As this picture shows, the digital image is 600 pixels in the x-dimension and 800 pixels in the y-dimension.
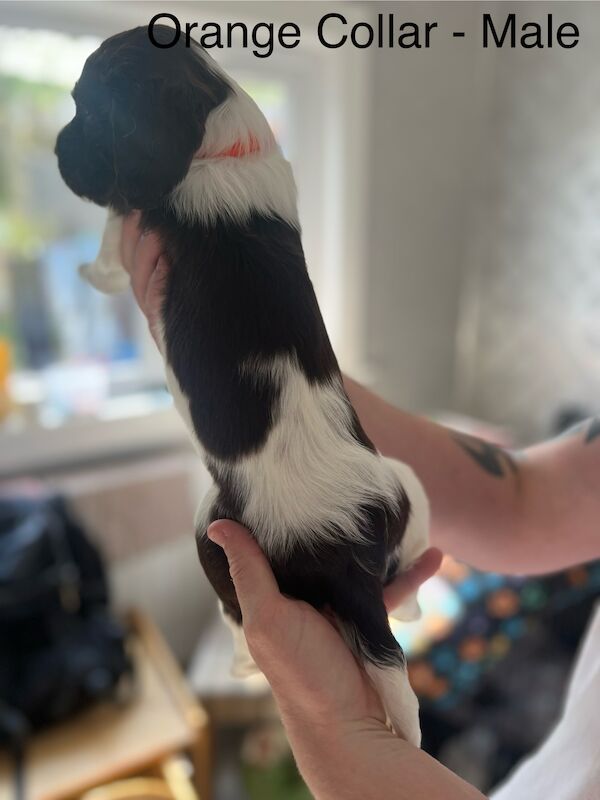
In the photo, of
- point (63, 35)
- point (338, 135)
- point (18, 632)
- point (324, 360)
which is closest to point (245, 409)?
point (324, 360)

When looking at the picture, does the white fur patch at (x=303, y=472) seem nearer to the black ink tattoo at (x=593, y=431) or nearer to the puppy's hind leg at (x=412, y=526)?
the puppy's hind leg at (x=412, y=526)

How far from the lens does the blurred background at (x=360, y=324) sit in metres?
1.55

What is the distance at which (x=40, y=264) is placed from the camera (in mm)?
1796

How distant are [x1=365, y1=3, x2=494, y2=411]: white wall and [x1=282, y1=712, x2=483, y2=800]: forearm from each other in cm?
172

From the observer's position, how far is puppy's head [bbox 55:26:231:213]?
0.46 meters

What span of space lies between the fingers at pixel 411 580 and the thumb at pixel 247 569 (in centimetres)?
13

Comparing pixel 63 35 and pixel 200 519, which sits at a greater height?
pixel 63 35

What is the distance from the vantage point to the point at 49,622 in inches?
60.6

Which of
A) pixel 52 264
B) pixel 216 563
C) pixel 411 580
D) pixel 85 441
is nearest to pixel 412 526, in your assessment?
pixel 411 580

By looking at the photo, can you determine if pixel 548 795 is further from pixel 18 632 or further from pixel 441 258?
pixel 441 258

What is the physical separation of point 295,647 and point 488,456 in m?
0.39

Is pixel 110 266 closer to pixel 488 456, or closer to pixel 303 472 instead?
pixel 303 472

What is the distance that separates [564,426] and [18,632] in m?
1.56

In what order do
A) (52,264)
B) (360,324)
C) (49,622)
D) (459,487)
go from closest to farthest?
(459,487) → (49,622) → (52,264) → (360,324)
